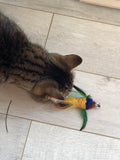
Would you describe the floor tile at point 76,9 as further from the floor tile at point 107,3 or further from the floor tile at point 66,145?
the floor tile at point 66,145

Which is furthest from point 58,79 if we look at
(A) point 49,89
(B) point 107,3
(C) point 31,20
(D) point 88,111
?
(B) point 107,3

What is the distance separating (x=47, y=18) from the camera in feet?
4.34

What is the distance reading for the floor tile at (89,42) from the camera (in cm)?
124

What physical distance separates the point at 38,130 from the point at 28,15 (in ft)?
2.60

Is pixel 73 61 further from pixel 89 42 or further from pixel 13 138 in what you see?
pixel 13 138

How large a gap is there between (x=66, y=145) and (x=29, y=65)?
556mm

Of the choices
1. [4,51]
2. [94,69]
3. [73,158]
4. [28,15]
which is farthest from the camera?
[28,15]

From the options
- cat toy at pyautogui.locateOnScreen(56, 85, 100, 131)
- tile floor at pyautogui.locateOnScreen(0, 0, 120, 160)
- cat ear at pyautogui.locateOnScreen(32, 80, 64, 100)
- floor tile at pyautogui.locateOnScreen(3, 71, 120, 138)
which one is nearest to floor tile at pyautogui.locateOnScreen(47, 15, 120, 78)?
tile floor at pyautogui.locateOnScreen(0, 0, 120, 160)

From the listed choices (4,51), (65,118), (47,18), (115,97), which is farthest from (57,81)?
(47,18)

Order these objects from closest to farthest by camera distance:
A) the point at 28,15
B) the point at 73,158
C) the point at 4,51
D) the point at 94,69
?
the point at 4,51 → the point at 73,158 → the point at 94,69 → the point at 28,15

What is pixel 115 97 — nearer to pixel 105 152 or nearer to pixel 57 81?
pixel 105 152

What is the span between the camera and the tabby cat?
2.75 feet

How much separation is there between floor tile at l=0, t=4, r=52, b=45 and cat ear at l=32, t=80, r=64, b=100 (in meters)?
0.50

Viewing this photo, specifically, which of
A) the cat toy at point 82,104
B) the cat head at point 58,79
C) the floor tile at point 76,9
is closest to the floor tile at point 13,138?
the cat toy at point 82,104
